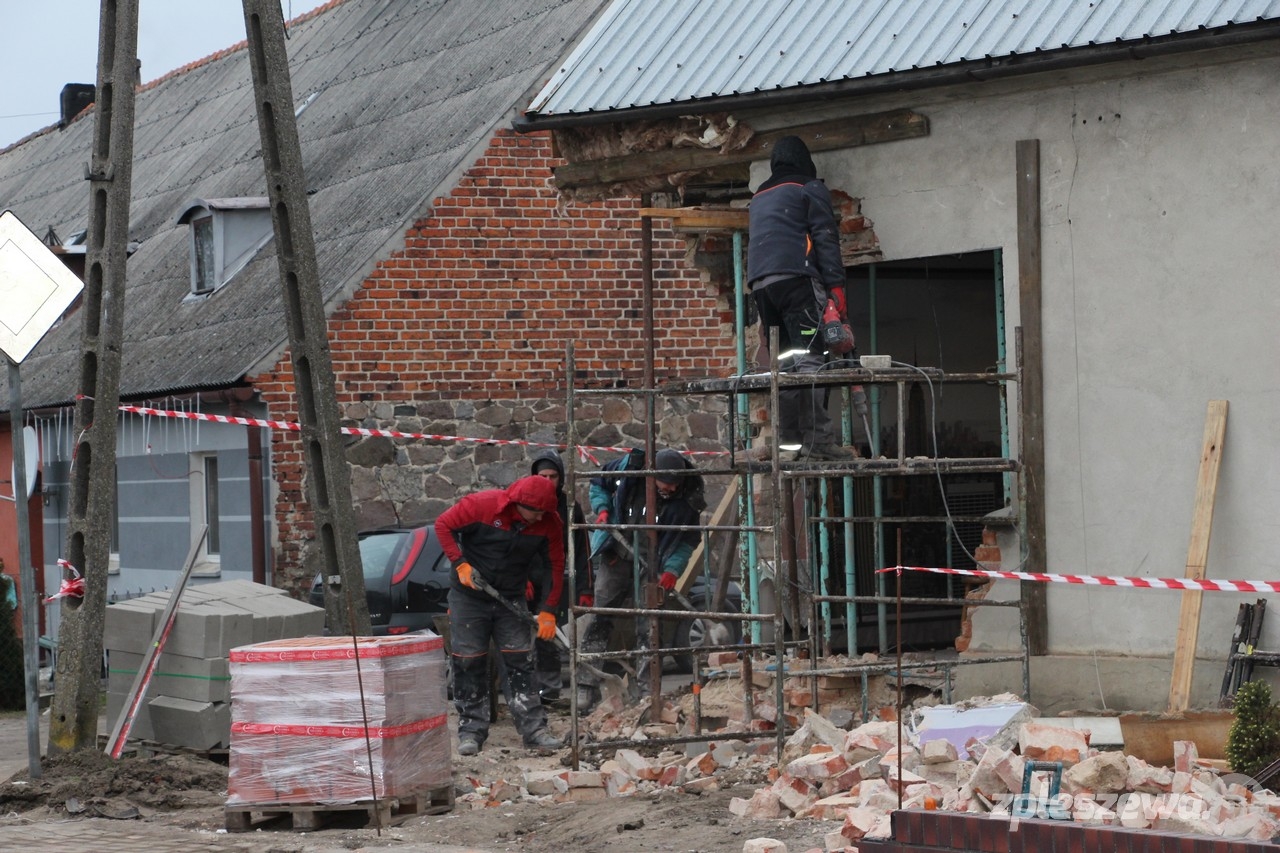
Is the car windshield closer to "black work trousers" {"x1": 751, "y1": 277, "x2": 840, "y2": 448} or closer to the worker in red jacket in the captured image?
the worker in red jacket

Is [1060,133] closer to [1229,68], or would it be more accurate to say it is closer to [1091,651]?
[1229,68]

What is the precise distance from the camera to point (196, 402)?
18.1m

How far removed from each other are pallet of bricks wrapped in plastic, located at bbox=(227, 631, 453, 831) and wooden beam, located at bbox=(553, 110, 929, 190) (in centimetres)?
382

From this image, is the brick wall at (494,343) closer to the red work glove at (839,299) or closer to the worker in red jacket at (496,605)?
the worker in red jacket at (496,605)

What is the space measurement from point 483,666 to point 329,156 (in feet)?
36.3

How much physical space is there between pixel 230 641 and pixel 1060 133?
225 inches

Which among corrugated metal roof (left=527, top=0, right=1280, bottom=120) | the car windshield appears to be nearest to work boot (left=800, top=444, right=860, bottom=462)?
corrugated metal roof (left=527, top=0, right=1280, bottom=120)

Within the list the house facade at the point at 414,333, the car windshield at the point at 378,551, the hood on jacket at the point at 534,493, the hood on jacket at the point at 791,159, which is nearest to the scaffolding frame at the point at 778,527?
the hood on jacket at the point at 534,493

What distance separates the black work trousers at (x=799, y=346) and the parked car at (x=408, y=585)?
539 centimetres

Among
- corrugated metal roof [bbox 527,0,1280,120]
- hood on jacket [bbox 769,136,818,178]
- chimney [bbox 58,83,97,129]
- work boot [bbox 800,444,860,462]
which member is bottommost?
work boot [bbox 800,444,860,462]

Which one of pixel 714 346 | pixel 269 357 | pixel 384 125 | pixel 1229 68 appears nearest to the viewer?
pixel 1229 68

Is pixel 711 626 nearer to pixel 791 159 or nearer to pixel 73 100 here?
pixel 791 159

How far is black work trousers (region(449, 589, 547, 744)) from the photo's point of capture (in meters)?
11.6

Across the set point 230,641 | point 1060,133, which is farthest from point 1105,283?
point 230,641
